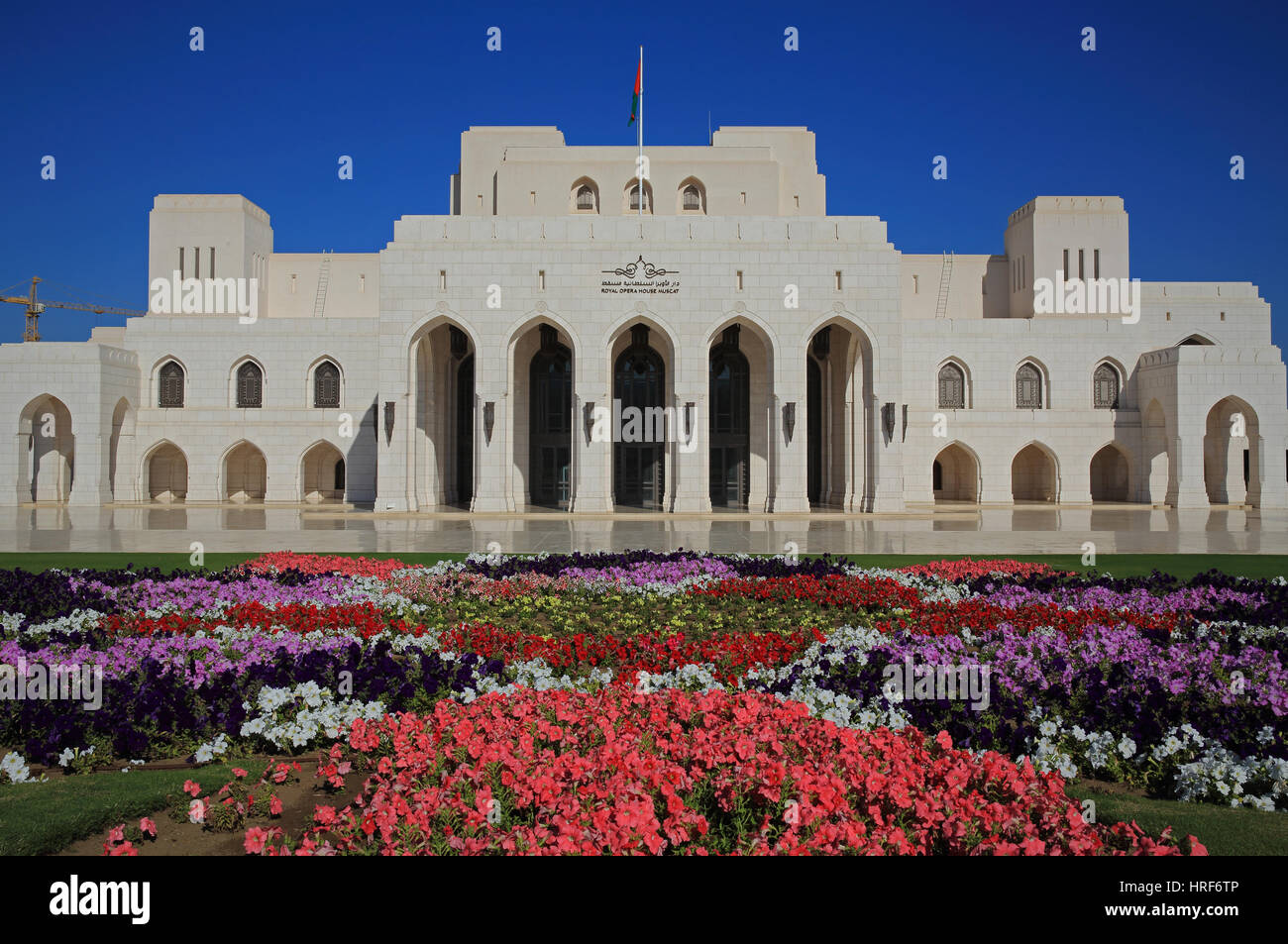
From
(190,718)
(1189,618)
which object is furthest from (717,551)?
(190,718)

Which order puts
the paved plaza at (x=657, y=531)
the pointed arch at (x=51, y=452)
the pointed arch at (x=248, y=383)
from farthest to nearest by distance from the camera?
1. the pointed arch at (x=248, y=383)
2. the pointed arch at (x=51, y=452)
3. the paved plaza at (x=657, y=531)

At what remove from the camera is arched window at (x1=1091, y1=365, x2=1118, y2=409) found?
34.6 m

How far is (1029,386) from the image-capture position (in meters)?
34.7

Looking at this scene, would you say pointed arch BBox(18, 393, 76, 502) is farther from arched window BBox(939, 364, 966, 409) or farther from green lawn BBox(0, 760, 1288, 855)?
arched window BBox(939, 364, 966, 409)

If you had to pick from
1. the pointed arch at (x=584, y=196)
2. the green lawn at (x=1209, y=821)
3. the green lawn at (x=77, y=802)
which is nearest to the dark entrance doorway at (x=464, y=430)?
the pointed arch at (x=584, y=196)

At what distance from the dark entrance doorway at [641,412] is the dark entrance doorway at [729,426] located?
2.25 m

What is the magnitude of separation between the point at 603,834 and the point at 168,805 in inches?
94.4

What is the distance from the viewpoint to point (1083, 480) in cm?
3369

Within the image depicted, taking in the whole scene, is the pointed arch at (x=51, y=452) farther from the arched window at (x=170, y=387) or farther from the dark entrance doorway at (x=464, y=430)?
the dark entrance doorway at (x=464, y=430)

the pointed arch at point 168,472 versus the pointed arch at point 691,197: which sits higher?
the pointed arch at point 691,197

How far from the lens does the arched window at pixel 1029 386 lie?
3456cm

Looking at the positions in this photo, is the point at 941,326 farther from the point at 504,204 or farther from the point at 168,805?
the point at 168,805

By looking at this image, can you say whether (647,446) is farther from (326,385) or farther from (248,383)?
(248,383)

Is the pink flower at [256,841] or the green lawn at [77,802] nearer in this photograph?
the pink flower at [256,841]
